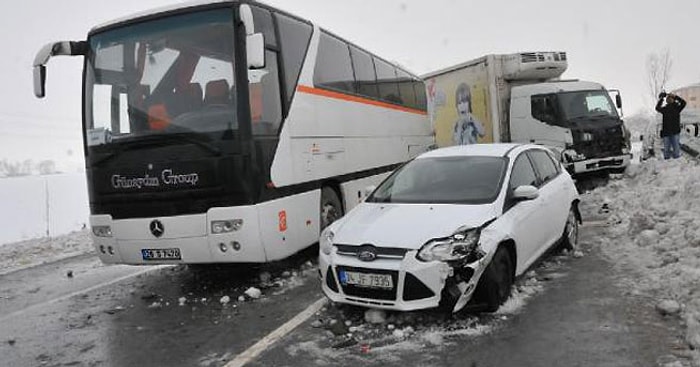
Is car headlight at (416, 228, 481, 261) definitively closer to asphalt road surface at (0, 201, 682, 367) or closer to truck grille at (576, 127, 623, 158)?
asphalt road surface at (0, 201, 682, 367)

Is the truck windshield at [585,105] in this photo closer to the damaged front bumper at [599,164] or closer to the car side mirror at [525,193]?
the damaged front bumper at [599,164]

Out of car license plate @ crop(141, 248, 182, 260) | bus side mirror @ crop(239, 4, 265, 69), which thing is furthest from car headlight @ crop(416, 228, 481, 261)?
car license plate @ crop(141, 248, 182, 260)

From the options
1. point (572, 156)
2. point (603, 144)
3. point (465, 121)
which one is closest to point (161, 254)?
point (572, 156)

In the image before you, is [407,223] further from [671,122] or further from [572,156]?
[671,122]

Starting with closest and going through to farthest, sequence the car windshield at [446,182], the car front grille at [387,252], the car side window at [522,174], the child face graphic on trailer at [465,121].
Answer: the car front grille at [387,252]
the car windshield at [446,182]
the car side window at [522,174]
the child face graphic on trailer at [465,121]

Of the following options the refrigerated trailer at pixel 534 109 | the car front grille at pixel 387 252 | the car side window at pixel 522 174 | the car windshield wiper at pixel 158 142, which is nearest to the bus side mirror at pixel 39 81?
the car windshield wiper at pixel 158 142

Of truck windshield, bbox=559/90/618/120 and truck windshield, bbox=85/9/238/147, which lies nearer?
truck windshield, bbox=85/9/238/147

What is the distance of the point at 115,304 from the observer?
6922mm

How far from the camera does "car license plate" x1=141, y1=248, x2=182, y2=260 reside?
6.56 m

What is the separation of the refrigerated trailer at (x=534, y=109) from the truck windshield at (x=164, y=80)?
33.8 feet

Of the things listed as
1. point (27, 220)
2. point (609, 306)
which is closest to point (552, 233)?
point (609, 306)

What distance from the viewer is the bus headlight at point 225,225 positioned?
6.35 m

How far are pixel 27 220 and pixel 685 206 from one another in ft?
84.4

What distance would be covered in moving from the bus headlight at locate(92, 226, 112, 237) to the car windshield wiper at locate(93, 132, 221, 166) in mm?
818
